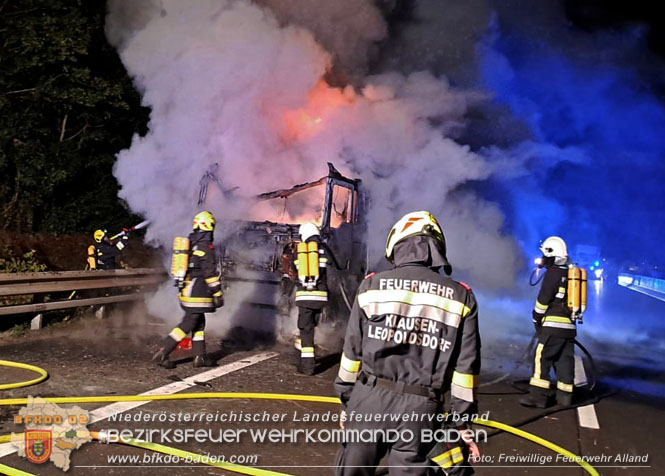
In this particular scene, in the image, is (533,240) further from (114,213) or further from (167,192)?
(167,192)

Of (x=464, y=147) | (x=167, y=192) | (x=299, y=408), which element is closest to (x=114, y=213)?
(x=167, y=192)

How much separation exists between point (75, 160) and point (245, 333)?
8.69m

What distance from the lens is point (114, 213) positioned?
1595cm

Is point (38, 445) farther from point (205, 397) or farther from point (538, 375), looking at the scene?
point (538, 375)

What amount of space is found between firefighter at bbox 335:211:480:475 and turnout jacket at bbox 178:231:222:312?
4.42m

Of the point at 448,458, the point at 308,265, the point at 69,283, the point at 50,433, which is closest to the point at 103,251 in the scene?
the point at 69,283

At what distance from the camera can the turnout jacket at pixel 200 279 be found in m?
6.89

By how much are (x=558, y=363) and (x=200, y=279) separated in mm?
4479

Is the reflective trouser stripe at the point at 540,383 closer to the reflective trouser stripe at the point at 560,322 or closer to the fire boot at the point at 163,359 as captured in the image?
the reflective trouser stripe at the point at 560,322

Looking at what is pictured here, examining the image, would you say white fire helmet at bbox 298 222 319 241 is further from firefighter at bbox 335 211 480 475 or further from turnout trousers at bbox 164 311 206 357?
firefighter at bbox 335 211 480 475

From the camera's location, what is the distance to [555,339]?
6.26 metres

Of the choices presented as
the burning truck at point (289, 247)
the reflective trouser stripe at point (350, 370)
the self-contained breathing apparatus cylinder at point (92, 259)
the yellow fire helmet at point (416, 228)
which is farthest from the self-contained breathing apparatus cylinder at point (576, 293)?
the self-contained breathing apparatus cylinder at point (92, 259)

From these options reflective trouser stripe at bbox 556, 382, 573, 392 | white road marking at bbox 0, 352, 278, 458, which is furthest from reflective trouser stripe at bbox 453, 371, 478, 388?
reflective trouser stripe at bbox 556, 382, 573, 392

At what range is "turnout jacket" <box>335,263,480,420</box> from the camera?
2.67 m
